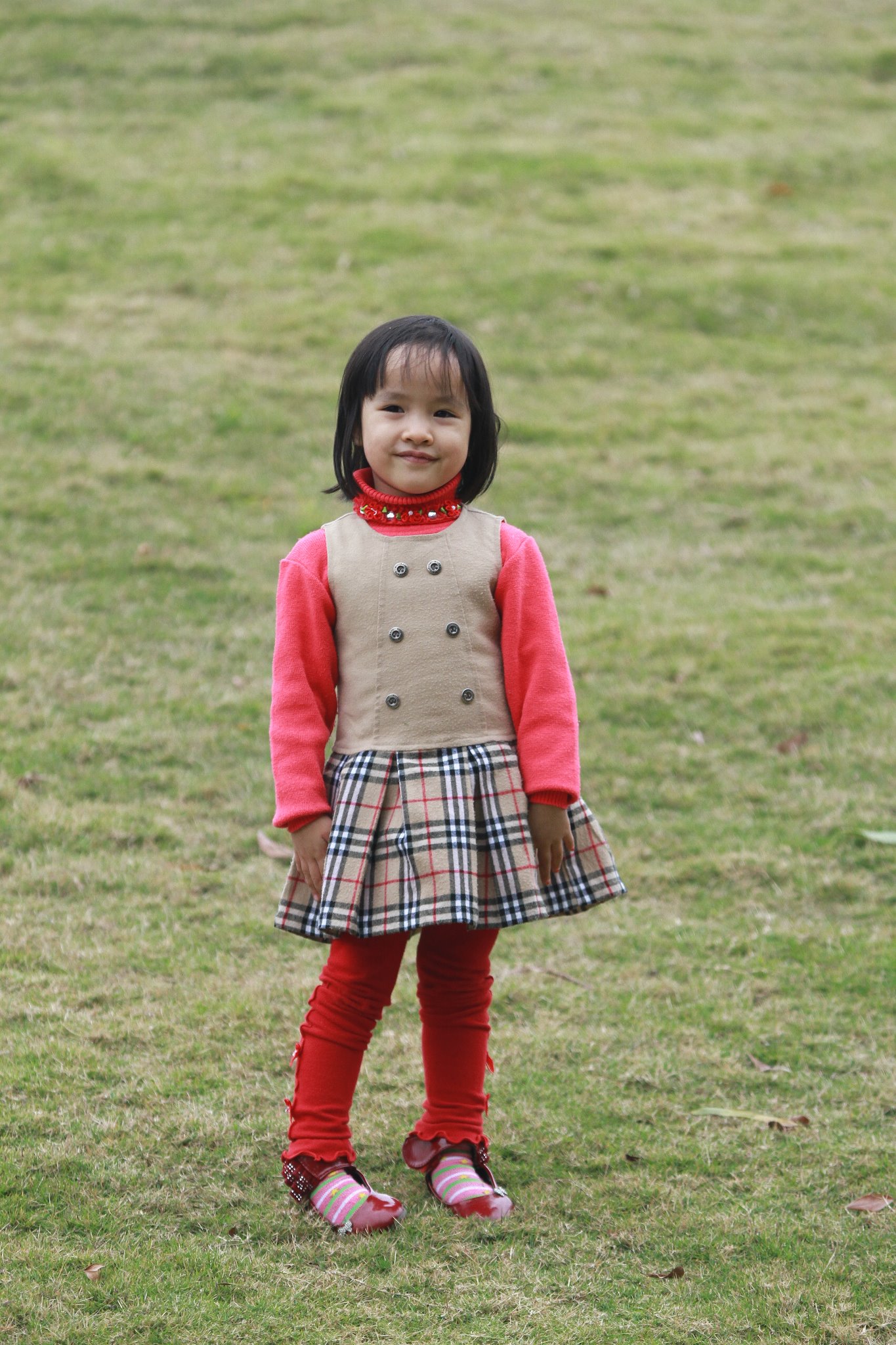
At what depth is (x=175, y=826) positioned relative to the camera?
4695 millimetres

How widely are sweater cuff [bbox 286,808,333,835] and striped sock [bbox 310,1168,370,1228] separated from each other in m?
0.67

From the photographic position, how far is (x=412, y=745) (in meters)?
2.75

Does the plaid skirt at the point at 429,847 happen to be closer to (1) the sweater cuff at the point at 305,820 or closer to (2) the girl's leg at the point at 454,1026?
(1) the sweater cuff at the point at 305,820

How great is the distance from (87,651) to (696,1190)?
3.66 meters

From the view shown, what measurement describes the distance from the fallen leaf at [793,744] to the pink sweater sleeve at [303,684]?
2923 mm

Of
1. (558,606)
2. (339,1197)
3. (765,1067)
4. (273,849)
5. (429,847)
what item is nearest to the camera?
(429,847)

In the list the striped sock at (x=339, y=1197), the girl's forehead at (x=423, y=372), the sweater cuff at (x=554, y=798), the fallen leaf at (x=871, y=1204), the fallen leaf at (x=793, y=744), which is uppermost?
the girl's forehead at (x=423, y=372)

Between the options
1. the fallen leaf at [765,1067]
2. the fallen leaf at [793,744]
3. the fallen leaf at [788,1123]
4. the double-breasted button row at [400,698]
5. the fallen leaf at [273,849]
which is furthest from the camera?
the fallen leaf at [793,744]

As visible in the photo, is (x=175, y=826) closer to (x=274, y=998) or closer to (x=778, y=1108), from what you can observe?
(x=274, y=998)

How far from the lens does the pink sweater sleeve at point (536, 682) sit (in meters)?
2.73

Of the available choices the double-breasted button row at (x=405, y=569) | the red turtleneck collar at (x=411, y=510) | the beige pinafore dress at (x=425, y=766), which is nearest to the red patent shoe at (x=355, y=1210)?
the beige pinafore dress at (x=425, y=766)

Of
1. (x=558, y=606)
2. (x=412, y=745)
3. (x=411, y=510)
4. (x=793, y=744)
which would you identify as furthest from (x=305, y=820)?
(x=558, y=606)

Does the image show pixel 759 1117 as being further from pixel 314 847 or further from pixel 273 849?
pixel 273 849

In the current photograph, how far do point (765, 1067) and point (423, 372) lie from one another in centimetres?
186
